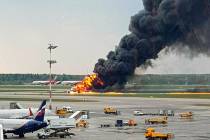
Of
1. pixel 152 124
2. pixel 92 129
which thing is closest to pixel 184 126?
pixel 152 124

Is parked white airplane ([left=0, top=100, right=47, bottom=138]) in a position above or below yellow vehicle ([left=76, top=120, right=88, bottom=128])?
above

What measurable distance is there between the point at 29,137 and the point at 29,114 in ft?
69.1

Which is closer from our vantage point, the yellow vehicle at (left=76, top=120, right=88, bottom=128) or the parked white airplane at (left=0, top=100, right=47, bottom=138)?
the parked white airplane at (left=0, top=100, right=47, bottom=138)

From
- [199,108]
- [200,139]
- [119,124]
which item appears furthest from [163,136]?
[199,108]

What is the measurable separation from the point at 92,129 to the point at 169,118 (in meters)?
28.0

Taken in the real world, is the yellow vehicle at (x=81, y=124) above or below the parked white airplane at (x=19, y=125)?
below

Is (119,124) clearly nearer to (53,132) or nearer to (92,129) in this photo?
(92,129)

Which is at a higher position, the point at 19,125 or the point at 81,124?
the point at 19,125

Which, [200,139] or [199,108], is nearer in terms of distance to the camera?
[200,139]

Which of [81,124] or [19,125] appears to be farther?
[81,124]

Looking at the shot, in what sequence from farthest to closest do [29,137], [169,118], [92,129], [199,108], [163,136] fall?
[199,108], [169,118], [92,129], [29,137], [163,136]

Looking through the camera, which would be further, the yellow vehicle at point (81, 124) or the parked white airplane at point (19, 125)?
the yellow vehicle at point (81, 124)

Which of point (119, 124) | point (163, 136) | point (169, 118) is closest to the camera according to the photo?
point (163, 136)

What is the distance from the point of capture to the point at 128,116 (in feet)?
404
